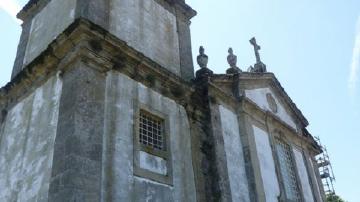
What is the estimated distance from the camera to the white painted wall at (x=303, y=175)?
15602 mm

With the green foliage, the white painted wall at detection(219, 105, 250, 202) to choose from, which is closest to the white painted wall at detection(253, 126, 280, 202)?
the white painted wall at detection(219, 105, 250, 202)

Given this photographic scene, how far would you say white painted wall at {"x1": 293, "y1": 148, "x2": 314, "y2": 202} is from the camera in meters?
15.6

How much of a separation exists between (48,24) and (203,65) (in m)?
5.11

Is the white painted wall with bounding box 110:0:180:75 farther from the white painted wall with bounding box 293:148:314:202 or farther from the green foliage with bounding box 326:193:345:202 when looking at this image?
the green foliage with bounding box 326:193:345:202

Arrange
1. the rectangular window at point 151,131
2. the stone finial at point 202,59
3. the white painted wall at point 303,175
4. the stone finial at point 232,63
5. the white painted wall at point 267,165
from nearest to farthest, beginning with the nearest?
the rectangular window at point 151,131, the white painted wall at point 267,165, the stone finial at point 202,59, the stone finial at point 232,63, the white painted wall at point 303,175

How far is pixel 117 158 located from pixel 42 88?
311 centimetres

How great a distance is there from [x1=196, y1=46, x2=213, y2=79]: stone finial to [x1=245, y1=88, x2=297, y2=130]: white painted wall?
6.87ft

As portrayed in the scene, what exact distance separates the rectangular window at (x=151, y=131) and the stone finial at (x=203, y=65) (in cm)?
290

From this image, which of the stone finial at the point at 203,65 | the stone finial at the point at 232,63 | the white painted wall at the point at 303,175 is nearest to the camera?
the stone finial at the point at 203,65

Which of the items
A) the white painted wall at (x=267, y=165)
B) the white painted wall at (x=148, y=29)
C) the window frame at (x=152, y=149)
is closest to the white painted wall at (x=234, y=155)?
the white painted wall at (x=267, y=165)

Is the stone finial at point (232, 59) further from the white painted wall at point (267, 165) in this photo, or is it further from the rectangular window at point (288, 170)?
the rectangular window at point (288, 170)

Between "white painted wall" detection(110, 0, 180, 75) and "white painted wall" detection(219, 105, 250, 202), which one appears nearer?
A: "white painted wall" detection(110, 0, 180, 75)

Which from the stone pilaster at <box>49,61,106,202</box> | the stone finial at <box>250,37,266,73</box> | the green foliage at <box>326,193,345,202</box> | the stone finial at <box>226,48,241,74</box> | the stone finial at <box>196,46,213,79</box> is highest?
the stone finial at <box>250,37,266,73</box>

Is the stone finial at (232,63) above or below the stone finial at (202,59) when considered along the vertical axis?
above
